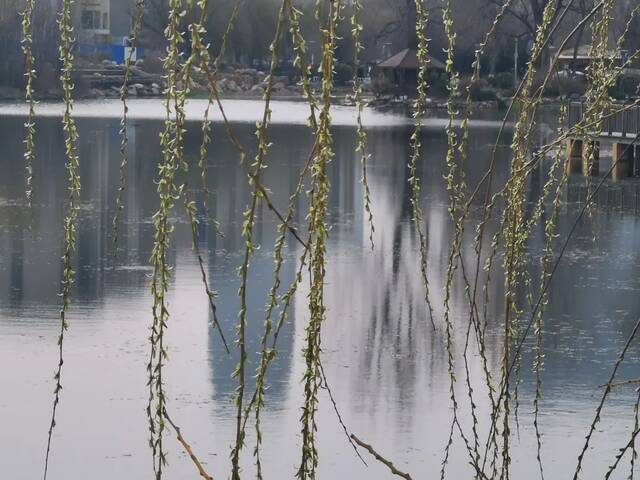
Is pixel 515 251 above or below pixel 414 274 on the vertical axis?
above

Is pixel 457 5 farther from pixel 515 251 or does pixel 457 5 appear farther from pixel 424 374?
pixel 515 251

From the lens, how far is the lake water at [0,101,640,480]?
32.2 feet

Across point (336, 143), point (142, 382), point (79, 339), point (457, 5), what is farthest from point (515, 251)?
point (457, 5)

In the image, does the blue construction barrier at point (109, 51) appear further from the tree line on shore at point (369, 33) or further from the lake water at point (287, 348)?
the lake water at point (287, 348)

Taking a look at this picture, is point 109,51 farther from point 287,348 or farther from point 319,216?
point 319,216

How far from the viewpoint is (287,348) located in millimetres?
13102

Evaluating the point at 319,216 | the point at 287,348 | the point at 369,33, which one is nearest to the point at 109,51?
the point at 369,33

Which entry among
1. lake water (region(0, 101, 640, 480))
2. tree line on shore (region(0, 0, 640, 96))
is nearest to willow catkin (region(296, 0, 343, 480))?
lake water (region(0, 101, 640, 480))

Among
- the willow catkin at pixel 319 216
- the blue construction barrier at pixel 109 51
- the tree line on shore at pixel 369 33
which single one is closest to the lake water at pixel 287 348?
the willow catkin at pixel 319 216

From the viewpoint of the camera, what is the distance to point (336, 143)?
39.9 m

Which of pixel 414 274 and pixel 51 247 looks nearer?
pixel 414 274

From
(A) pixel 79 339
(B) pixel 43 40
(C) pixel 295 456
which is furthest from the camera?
(B) pixel 43 40

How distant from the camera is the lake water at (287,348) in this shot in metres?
9.83

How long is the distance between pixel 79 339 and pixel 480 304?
4.46m
